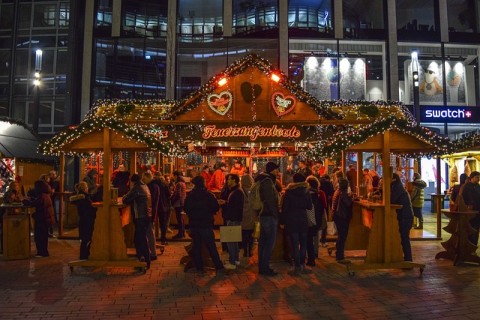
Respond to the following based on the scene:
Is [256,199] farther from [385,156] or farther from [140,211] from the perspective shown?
[385,156]

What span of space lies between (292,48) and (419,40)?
669 cm

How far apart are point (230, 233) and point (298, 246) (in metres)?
1.20

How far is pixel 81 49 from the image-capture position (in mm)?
22750

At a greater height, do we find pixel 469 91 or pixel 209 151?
pixel 469 91

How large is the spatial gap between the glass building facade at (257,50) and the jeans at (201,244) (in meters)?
15.3

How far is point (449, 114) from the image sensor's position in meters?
22.6

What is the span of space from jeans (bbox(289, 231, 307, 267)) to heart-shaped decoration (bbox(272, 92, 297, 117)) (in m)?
6.81

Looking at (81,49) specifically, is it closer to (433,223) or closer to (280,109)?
(280,109)

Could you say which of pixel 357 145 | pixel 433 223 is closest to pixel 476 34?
pixel 433 223

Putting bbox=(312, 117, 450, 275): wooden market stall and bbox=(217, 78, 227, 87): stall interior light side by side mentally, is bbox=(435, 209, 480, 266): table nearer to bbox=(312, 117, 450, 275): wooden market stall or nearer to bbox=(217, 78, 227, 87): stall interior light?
bbox=(312, 117, 450, 275): wooden market stall

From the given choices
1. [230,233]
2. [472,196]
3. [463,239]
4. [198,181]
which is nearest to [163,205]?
[198,181]

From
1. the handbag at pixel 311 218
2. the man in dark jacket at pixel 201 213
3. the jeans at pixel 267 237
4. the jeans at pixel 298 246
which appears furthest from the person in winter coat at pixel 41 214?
the handbag at pixel 311 218

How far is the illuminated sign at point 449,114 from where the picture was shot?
22484 millimetres

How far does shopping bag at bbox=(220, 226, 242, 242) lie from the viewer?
770 cm
